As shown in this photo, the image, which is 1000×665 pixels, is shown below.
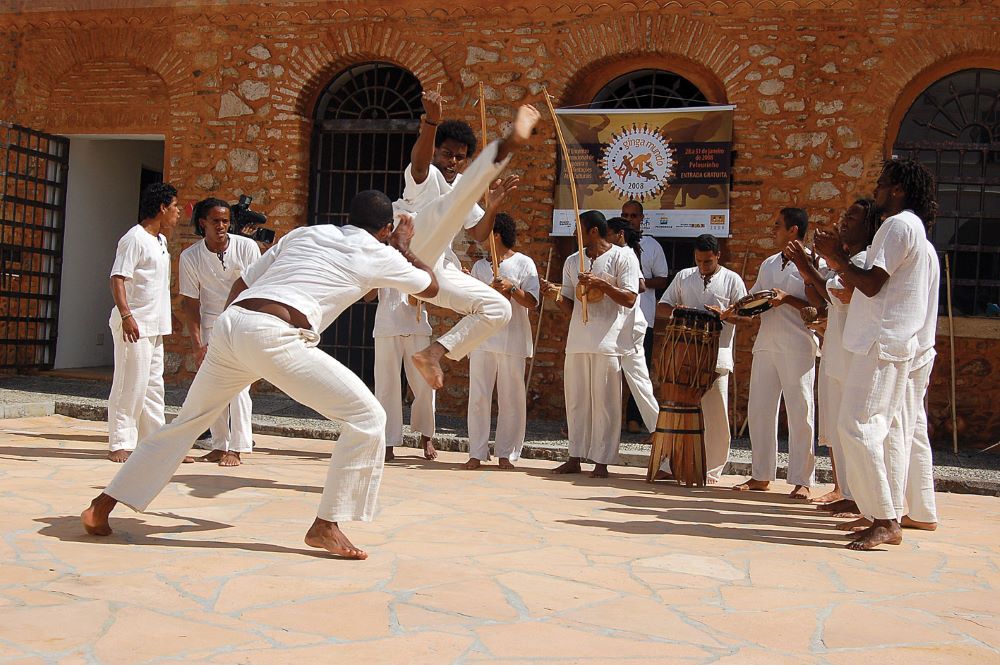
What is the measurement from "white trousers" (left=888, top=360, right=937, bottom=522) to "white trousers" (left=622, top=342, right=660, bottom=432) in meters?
2.47

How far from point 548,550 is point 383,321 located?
4.10 m

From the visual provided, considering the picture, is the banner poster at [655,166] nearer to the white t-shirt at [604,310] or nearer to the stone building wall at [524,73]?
the stone building wall at [524,73]

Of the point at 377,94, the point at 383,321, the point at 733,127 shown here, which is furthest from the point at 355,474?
the point at 377,94

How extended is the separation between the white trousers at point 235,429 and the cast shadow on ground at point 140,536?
2543 millimetres

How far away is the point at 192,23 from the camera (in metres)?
13.1

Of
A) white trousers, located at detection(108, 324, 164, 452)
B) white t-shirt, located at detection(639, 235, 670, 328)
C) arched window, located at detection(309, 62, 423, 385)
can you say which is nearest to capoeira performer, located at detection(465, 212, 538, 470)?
white t-shirt, located at detection(639, 235, 670, 328)

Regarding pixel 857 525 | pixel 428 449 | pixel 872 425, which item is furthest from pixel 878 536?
pixel 428 449

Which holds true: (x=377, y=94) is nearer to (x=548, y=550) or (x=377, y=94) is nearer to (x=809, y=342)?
(x=809, y=342)

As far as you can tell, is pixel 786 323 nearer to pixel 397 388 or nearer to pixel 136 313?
pixel 397 388

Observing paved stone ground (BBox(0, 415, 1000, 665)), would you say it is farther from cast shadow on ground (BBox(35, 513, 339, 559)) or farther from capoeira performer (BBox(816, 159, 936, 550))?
capoeira performer (BBox(816, 159, 936, 550))

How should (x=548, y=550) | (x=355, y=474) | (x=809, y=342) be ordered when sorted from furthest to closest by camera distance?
(x=809, y=342)
(x=548, y=550)
(x=355, y=474)

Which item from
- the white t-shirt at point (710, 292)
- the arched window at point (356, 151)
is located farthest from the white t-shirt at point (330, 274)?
the arched window at point (356, 151)

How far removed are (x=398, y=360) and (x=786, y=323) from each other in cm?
312

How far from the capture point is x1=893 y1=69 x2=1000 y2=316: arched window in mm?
11242
